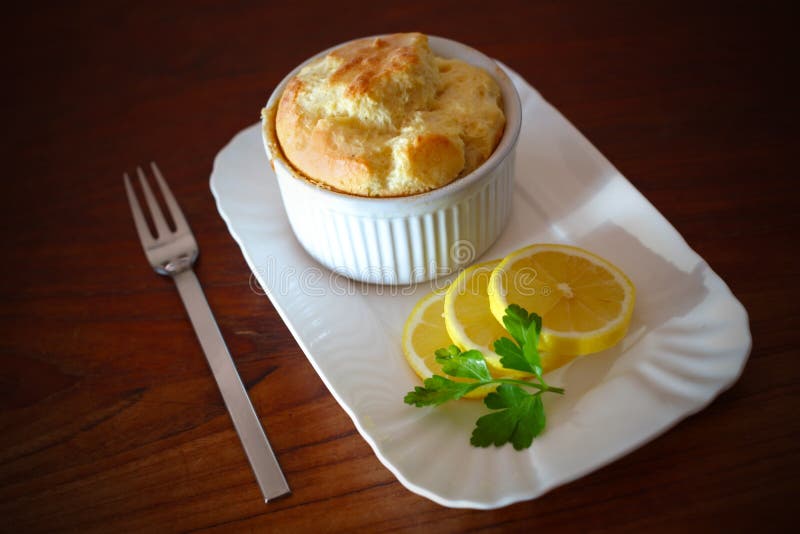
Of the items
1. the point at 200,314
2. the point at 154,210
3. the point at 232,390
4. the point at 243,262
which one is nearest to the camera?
the point at 232,390

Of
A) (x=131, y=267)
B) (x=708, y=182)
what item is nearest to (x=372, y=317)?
(x=131, y=267)

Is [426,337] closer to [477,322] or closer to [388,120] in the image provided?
[477,322]

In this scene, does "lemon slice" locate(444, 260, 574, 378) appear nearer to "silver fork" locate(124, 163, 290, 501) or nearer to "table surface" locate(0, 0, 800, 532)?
"table surface" locate(0, 0, 800, 532)

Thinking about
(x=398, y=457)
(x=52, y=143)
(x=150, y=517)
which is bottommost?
(x=150, y=517)

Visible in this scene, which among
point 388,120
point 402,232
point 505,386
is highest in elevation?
point 388,120

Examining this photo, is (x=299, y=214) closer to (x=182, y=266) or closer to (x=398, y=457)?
(x=182, y=266)

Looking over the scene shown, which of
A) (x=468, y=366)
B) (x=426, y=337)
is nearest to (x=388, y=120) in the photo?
(x=426, y=337)

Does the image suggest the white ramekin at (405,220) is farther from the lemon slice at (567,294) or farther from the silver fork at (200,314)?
the silver fork at (200,314)
